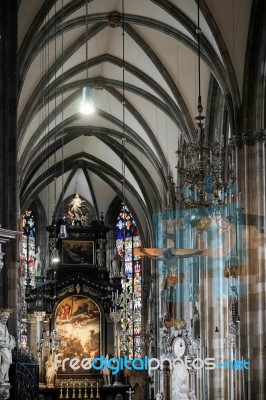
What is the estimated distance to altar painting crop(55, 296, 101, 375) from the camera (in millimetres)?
48500

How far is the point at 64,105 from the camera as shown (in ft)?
125

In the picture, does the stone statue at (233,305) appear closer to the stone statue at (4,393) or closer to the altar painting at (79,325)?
the stone statue at (4,393)

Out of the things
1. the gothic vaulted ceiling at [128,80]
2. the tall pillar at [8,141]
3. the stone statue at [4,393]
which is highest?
the gothic vaulted ceiling at [128,80]

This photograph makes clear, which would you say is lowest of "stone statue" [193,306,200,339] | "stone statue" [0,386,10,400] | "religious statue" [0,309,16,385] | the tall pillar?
"stone statue" [0,386,10,400]

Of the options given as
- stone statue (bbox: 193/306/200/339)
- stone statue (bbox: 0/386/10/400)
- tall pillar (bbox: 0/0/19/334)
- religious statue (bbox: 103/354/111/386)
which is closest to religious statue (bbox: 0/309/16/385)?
stone statue (bbox: 0/386/10/400)

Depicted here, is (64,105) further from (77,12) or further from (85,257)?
(85,257)

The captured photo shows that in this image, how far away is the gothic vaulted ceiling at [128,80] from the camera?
95.7 feet

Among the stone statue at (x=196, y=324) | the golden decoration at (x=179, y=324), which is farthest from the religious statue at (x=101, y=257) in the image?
the stone statue at (x=196, y=324)

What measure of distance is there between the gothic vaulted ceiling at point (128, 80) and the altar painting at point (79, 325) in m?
5.49

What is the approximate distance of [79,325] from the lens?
48.8 metres

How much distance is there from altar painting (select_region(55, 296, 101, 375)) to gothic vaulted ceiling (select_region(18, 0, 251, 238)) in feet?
18.0

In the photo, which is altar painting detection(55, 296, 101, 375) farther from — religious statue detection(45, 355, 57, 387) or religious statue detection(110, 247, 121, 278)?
religious statue detection(45, 355, 57, 387)

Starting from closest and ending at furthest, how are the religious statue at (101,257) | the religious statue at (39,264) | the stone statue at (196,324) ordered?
the stone statue at (196,324) → the religious statue at (39,264) → the religious statue at (101,257)

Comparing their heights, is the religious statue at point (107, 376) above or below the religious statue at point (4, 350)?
below
